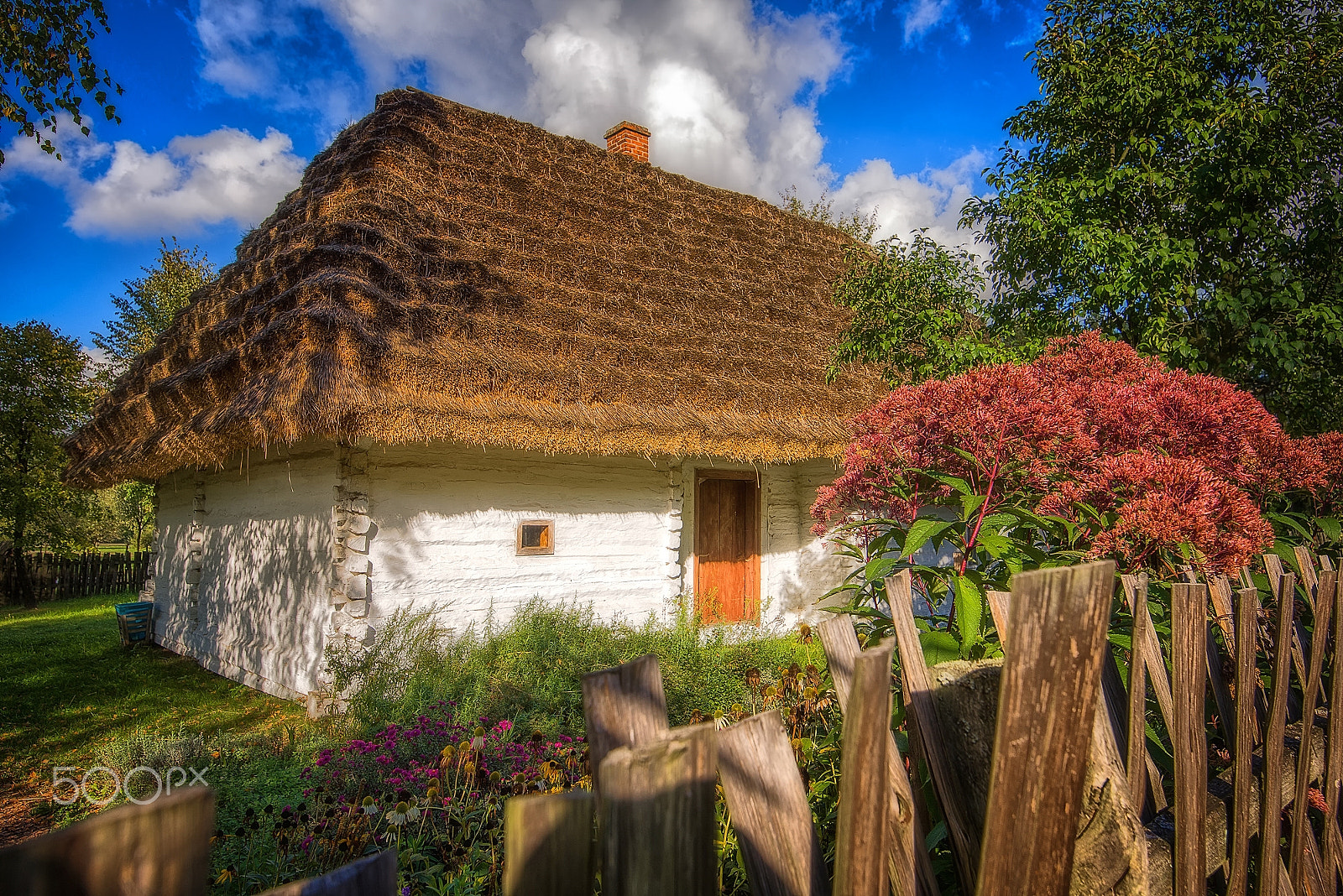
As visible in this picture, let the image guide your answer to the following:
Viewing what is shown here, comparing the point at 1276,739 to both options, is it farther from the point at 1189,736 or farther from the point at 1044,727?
the point at 1044,727

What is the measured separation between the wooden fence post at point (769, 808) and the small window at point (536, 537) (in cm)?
660

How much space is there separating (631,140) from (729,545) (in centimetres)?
679

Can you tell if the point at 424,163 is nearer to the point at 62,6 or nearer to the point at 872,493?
the point at 62,6

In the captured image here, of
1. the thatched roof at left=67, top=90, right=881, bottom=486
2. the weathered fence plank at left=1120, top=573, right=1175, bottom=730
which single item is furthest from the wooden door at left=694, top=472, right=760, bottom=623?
the weathered fence plank at left=1120, top=573, right=1175, bottom=730

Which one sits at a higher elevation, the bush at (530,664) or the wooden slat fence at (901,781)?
the wooden slat fence at (901,781)

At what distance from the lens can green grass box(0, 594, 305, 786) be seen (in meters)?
5.29

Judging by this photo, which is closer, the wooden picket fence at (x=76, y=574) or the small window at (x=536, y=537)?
the small window at (x=536, y=537)


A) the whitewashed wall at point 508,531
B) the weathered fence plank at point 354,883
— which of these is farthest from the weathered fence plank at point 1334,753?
the whitewashed wall at point 508,531

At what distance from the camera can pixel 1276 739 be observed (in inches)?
69.9

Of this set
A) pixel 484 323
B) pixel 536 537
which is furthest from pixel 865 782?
pixel 484 323

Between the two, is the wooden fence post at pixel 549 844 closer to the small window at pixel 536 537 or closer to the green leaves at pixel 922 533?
the green leaves at pixel 922 533

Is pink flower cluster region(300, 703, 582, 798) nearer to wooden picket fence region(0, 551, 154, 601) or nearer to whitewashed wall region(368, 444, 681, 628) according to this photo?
whitewashed wall region(368, 444, 681, 628)

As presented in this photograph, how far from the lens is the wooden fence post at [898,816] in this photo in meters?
1.15

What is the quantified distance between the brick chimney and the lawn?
9227mm
